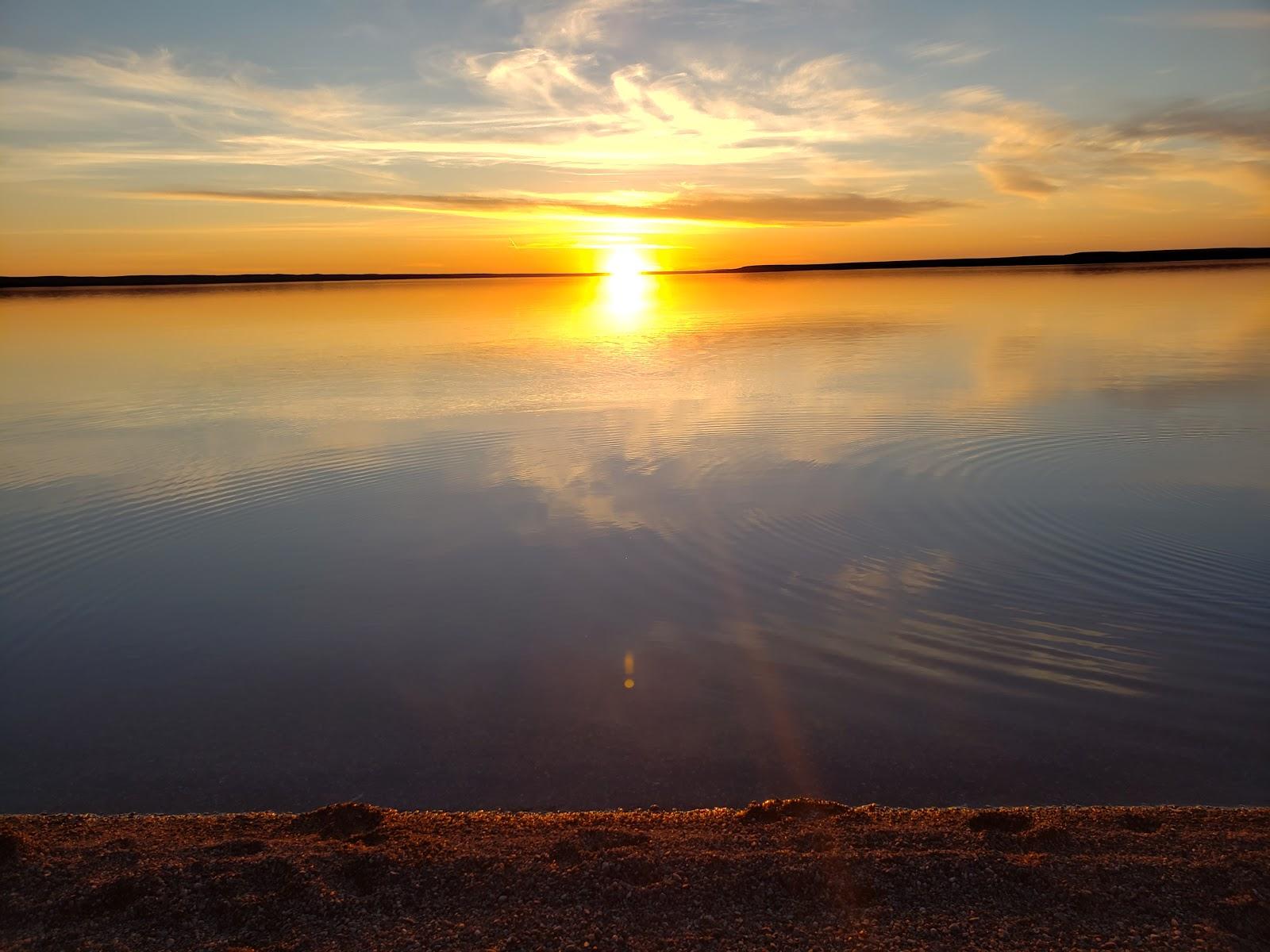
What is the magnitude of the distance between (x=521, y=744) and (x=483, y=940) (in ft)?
7.08

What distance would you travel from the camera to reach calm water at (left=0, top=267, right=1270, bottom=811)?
20.2 feet

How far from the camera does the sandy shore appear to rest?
14.1ft

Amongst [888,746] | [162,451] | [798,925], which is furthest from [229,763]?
[162,451]

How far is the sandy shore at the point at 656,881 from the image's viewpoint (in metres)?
4.30

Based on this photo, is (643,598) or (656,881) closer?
(656,881)

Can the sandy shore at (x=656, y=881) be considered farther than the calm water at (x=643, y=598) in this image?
No

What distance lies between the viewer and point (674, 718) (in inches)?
263

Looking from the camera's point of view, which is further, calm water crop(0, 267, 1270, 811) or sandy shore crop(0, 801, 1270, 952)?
calm water crop(0, 267, 1270, 811)

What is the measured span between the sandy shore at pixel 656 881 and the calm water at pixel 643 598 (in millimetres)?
527

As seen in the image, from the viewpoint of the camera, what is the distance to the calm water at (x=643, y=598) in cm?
615

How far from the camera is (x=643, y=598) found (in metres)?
8.92

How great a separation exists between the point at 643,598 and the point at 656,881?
14.2 feet

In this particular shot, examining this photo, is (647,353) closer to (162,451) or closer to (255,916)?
(162,451)

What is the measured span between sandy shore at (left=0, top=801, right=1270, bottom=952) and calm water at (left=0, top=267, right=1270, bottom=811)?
1.73ft
